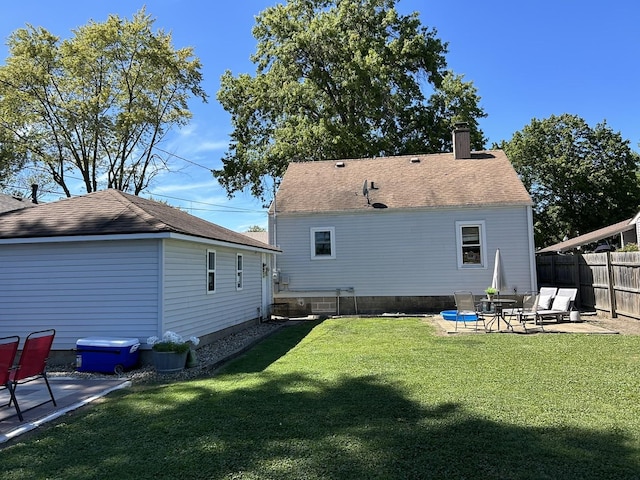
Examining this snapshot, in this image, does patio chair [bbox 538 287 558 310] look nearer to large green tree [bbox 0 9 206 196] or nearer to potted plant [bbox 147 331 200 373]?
potted plant [bbox 147 331 200 373]

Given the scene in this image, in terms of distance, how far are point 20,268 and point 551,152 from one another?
35847 mm

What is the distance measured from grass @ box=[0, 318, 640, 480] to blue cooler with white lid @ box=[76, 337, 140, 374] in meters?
1.27

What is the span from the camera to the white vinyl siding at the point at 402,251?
1558 centimetres

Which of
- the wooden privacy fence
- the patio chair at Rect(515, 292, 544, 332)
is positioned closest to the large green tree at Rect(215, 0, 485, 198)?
the wooden privacy fence

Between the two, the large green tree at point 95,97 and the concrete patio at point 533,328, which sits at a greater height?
the large green tree at point 95,97

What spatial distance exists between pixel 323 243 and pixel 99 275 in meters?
9.58

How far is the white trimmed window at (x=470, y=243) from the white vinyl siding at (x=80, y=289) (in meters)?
11.3

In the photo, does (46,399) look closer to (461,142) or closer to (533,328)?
(533,328)

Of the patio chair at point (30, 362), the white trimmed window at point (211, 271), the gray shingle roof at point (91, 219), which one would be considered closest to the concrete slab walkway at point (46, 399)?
the patio chair at point (30, 362)

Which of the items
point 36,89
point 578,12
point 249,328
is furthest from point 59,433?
point 36,89

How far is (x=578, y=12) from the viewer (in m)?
13.7

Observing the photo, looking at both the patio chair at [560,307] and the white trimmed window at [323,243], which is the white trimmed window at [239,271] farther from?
the patio chair at [560,307]

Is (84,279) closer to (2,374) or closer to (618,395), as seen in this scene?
(2,374)

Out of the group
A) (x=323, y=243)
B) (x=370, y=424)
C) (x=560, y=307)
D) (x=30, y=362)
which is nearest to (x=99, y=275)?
(x=30, y=362)
